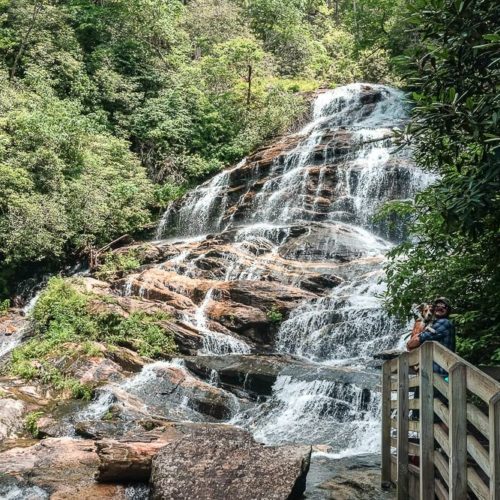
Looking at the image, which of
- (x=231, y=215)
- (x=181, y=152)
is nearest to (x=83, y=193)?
(x=231, y=215)

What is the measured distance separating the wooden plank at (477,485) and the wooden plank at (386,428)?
2.97m

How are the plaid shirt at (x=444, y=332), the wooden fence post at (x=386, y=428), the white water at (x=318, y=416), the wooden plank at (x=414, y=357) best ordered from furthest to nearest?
1. the white water at (x=318, y=416)
2. the wooden fence post at (x=386, y=428)
3. the plaid shirt at (x=444, y=332)
4. the wooden plank at (x=414, y=357)

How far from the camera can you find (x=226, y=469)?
609 centimetres

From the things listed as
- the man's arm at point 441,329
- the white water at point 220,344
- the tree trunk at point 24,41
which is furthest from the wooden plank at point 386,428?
the tree trunk at point 24,41

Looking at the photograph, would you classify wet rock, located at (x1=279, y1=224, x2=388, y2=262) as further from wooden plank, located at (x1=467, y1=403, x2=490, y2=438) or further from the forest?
wooden plank, located at (x1=467, y1=403, x2=490, y2=438)

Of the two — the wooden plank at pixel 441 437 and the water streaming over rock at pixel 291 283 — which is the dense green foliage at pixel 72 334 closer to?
the water streaming over rock at pixel 291 283

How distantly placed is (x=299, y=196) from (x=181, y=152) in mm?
8626

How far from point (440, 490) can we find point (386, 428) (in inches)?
81.6

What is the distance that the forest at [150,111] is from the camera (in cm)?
1436

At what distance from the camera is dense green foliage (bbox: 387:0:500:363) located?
14.7 ft

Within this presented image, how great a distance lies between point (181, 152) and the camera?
28500 mm

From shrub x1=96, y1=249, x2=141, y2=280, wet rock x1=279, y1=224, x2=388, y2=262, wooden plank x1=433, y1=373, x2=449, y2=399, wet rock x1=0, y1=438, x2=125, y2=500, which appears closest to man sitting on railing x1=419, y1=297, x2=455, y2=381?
wooden plank x1=433, y1=373, x2=449, y2=399

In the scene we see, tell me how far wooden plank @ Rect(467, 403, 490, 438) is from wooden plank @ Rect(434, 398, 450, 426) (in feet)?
1.79

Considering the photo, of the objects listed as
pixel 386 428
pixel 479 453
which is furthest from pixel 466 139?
pixel 386 428
